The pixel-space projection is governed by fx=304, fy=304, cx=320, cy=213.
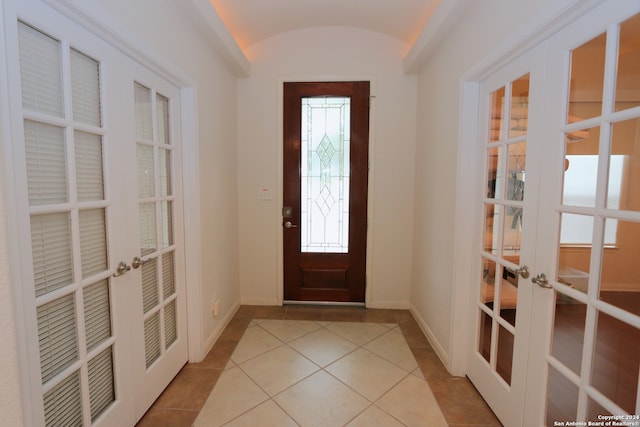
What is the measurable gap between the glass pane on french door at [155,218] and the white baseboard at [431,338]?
6.35ft

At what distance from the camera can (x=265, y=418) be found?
1714 mm

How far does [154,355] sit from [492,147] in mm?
2409

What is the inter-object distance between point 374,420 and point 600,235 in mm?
1432

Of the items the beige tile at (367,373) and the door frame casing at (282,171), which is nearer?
the beige tile at (367,373)

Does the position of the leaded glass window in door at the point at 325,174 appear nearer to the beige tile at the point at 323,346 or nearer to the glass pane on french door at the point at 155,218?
the beige tile at the point at 323,346

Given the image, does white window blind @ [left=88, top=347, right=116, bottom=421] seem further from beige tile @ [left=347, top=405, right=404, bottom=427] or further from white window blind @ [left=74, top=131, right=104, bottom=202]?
beige tile @ [left=347, top=405, right=404, bottom=427]

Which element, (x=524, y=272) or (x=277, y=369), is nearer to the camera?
(x=524, y=272)

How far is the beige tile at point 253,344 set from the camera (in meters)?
2.34

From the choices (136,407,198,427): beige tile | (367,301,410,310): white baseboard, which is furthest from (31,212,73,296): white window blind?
(367,301,410,310): white baseboard

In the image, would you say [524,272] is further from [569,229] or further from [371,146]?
[371,146]

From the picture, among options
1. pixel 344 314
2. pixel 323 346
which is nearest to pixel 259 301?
pixel 344 314

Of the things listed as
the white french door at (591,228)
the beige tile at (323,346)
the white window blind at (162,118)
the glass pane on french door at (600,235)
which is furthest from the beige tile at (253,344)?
the glass pane on french door at (600,235)

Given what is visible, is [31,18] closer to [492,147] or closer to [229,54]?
[229,54]

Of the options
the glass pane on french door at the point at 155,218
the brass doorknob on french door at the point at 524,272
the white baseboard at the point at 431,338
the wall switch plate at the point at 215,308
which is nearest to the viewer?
the brass doorknob on french door at the point at 524,272
